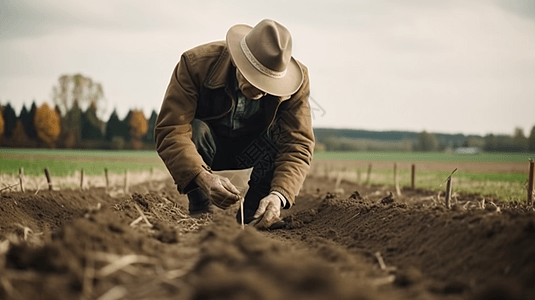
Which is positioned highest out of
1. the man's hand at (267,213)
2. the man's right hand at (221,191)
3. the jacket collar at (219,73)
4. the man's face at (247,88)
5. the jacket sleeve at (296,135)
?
the jacket collar at (219,73)

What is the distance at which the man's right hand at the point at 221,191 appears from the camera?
10.9 ft

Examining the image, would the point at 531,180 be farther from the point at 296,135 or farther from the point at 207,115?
the point at 207,115

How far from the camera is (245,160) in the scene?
445 cm

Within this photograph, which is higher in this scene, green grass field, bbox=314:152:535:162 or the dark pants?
the dark pants

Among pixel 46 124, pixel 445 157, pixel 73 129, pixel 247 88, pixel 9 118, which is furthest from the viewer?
pixel 445 157

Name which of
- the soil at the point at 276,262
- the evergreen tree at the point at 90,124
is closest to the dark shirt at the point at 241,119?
the soil at the point at 276,262

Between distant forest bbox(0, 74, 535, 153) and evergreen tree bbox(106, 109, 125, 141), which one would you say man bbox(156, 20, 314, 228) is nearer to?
distant forest bbox(0, 74, 535, 153)

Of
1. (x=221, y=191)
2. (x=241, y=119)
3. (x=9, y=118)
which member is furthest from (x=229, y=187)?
(x=9, y=118)

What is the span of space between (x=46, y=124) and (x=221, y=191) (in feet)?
65.2

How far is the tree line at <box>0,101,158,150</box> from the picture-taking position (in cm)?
1302

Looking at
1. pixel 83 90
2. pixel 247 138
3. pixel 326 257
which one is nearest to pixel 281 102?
pixel 247 138

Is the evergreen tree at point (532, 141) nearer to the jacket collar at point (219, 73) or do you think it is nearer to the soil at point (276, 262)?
the jacket collar at point (219, 73)

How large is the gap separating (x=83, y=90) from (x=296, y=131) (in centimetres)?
2983

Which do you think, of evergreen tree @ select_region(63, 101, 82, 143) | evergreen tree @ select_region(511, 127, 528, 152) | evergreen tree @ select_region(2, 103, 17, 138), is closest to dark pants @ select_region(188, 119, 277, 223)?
evergreen tree @ select_region(2, 103, 17, 138)
